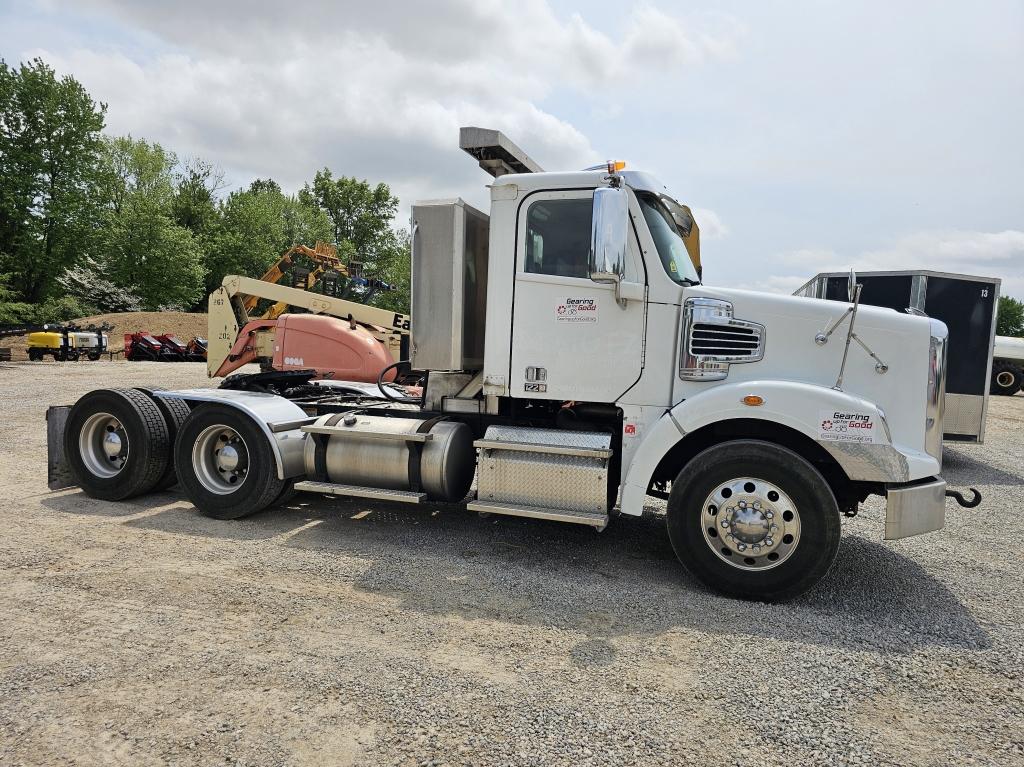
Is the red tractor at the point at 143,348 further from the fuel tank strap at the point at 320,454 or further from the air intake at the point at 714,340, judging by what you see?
the air intake at the point at 714,340

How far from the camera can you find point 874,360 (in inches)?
180

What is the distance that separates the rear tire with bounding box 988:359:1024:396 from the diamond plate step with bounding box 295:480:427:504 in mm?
25080

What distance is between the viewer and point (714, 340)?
475 cm

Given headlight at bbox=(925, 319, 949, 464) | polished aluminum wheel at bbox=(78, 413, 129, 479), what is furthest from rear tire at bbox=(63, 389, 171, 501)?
headlight at bbox=(925, 319, 949, 464)

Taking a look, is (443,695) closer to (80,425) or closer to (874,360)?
(874,360)

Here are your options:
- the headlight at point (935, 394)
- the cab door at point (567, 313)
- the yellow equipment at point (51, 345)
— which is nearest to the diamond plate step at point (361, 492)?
the cab door at point (567, 313)

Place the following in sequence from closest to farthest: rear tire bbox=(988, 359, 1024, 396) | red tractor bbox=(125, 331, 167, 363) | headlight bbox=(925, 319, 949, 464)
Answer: headlight bbox=(925, 319, 949, 464)
rear tire bbox=(988, 359, 1024, 396)
red tractor bbox=(125, 331, 167, 363)

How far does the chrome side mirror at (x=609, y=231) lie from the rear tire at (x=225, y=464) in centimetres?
334

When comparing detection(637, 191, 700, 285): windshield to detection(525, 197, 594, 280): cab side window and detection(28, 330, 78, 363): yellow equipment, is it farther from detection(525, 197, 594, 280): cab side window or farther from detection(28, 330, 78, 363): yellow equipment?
detection(28, 330, 78, 363): yellow equipment

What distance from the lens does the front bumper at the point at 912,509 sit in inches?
168

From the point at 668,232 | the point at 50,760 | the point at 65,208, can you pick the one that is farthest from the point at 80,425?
the point at 65,208

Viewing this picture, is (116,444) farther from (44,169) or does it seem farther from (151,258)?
(151,258)

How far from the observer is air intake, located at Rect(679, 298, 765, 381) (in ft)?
15.5

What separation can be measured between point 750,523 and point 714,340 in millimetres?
1291
